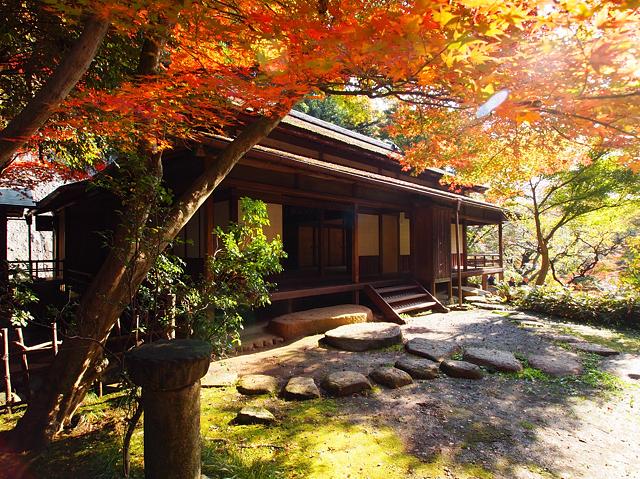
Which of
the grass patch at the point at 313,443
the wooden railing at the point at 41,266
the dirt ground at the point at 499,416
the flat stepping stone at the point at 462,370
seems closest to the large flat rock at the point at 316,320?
the dirt ground at the point at 499,416

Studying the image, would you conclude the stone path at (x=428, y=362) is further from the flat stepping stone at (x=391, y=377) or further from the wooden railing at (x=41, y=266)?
the wooden railing at (x=41, y=266)

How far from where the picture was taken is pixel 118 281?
319 cm

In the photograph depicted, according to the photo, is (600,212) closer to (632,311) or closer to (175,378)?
(632,311)

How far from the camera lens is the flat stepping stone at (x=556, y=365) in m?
5.18

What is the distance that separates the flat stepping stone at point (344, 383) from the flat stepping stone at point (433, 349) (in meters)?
1.66

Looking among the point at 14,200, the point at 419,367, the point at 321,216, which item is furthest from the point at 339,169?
the point at 14,200

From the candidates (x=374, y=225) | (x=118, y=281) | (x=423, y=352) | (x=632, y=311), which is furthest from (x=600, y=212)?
(x=118, y=281)

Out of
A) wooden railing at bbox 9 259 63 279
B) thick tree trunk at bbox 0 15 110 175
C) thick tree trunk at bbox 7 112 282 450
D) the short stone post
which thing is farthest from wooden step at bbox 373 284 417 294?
thick tree trunk at bbox 0 15 110 175

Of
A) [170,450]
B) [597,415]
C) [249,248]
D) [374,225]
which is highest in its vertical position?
[374,225]

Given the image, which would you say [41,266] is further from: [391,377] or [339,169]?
[391,377]

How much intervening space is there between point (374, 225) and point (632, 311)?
22.6 ft

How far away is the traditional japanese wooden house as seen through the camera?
736 cm

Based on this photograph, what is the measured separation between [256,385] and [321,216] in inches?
238

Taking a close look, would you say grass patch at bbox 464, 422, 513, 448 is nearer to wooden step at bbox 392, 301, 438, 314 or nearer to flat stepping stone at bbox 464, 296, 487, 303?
wooden step at bbox 392, 301, 438, 314
